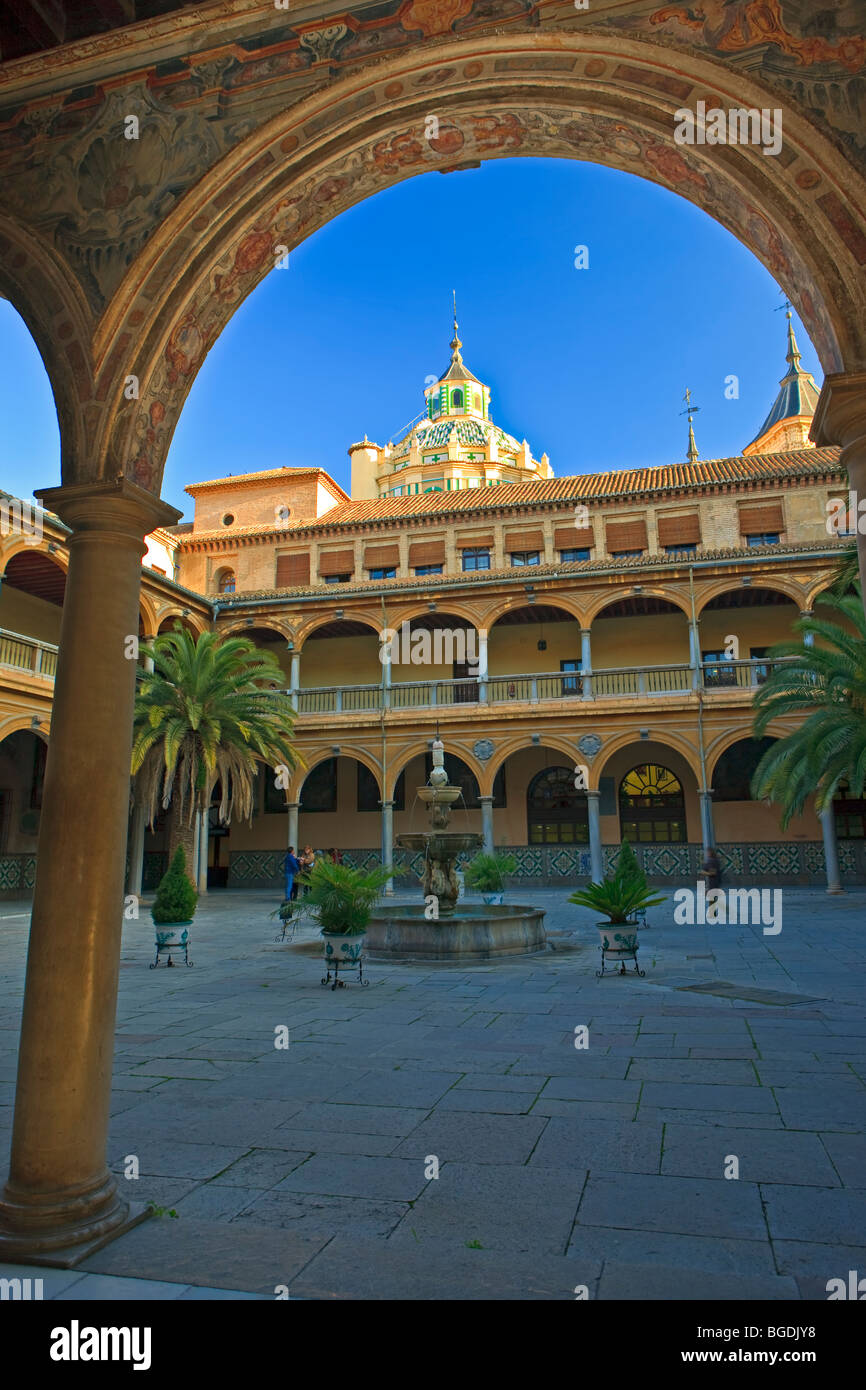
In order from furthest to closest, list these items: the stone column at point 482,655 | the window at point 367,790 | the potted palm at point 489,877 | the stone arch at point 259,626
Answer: the window at point 367,790 → the stone arch at point 259,626 → the stone column at point 482,655 → the potted palm at point 489,877

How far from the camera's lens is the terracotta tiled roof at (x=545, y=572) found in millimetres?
23953

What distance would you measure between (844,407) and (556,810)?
23.3 meters

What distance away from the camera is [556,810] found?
26438mm

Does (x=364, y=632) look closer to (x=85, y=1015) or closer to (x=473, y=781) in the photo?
(x=473, y=781)

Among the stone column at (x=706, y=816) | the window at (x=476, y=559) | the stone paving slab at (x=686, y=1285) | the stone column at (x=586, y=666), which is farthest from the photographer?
the window at (x=476, y=559)

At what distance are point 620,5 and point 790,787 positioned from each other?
16.4 m

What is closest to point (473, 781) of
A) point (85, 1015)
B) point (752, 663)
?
point (752, 663)

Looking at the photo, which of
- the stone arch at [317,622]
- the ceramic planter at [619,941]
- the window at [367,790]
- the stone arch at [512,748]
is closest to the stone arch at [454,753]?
the stone arch at [512,748]

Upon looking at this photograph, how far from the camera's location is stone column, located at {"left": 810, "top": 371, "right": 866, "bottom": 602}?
3.63 m

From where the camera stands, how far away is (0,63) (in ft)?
13.9

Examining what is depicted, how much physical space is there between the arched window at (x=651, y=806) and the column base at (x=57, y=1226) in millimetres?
23292

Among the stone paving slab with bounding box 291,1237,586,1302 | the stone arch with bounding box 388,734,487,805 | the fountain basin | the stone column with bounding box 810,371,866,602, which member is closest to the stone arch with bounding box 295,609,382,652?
the stone arch with bounding box 388,734,487,805

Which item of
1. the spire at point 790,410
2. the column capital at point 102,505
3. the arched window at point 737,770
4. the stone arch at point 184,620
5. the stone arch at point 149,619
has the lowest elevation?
the column capital at point 102,505

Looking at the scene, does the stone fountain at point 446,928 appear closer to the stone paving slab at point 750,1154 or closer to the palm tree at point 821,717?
the stone paving slab at point 750,1154
